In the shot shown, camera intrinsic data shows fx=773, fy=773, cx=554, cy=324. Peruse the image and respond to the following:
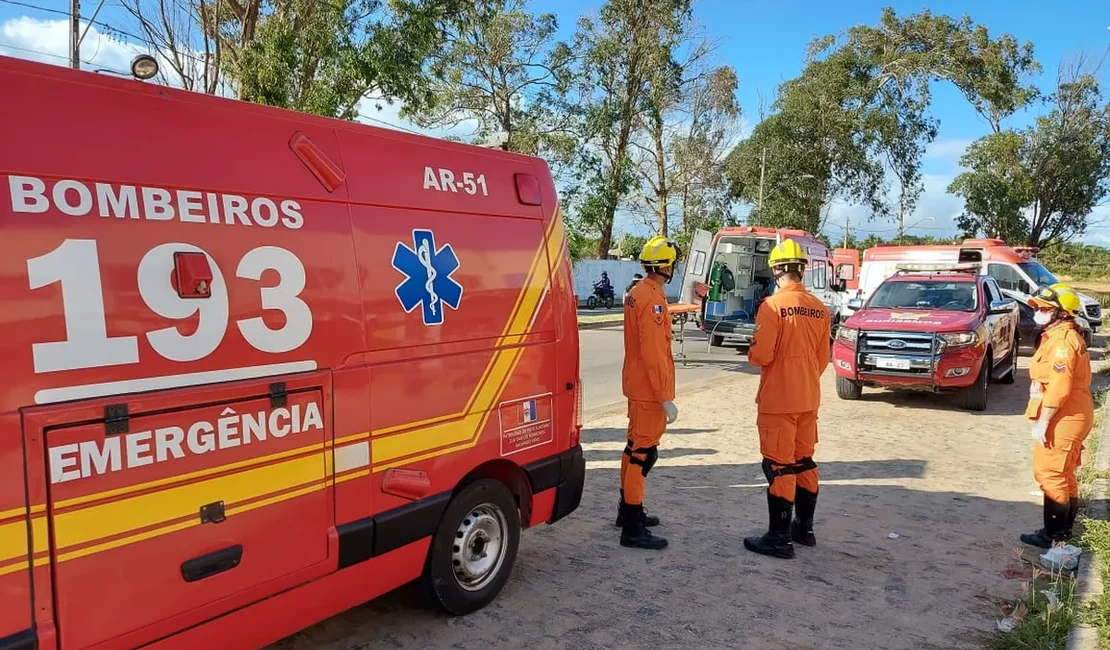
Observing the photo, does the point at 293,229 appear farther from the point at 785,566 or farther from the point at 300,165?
the point at 785,566

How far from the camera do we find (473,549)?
4066 millimetres

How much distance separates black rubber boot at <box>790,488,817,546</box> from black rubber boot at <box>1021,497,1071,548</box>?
1455mm

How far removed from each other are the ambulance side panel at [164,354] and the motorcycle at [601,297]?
2780 cm

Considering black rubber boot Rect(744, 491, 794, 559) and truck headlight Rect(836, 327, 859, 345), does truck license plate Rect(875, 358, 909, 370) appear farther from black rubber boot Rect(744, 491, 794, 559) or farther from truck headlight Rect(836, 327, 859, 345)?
black rubber boot Rect(744, 491, 794, 559)

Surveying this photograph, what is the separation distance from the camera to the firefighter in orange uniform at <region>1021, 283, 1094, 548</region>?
4.87 m

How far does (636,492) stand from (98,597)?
3.31 m

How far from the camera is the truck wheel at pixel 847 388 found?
10719mm

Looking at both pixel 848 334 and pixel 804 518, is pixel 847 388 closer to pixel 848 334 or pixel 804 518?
pixel 848 334

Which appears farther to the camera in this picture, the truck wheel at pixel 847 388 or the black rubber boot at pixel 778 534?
the truck wheel at pixel 847 388

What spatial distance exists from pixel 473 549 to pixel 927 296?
30.0 feet

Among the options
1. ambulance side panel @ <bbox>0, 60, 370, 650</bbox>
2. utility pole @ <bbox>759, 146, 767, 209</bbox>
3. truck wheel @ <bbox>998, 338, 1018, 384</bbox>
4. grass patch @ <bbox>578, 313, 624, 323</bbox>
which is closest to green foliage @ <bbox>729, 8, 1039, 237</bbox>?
utility pole @ <bbox>759, 146, 767, 209</bbox>

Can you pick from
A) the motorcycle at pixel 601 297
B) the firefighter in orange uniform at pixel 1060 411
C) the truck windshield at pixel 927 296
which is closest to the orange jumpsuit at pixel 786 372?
the firefighter in orange uniform at pixel 1060 411

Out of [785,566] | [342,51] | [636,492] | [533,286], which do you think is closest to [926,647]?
[785,566]

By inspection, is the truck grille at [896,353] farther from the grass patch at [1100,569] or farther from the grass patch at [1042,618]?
the grass patch at [1042,618]
